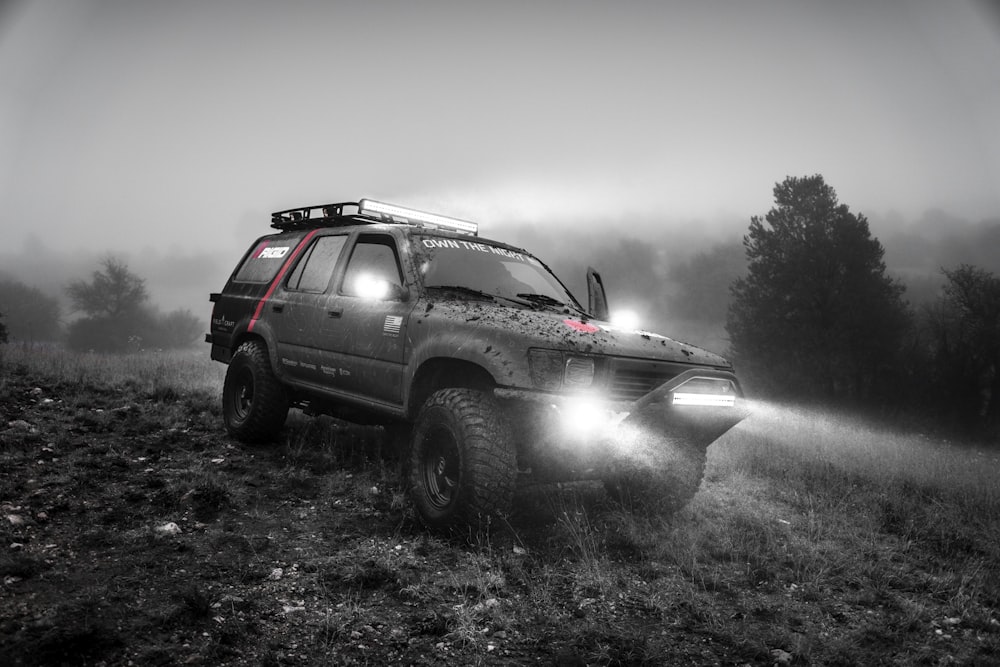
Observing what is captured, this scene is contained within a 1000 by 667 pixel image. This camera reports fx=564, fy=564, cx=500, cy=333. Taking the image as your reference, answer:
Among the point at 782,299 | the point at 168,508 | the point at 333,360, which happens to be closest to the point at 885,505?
the point at 333,360

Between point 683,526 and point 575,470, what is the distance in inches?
53.2

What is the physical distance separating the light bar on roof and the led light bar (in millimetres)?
2817

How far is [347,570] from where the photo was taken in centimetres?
309

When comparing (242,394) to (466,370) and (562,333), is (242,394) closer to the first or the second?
(466,370)

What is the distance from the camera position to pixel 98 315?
54.1 metres

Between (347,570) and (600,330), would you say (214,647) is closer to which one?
(347,570)

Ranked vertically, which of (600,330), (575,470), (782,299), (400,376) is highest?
(782,299)

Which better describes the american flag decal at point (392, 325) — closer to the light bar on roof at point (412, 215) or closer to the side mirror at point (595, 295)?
the light bar on roof at point (412, 215)

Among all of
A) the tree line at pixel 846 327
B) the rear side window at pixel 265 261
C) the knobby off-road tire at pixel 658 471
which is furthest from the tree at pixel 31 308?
the knobby off-road tire at pixel 658 471

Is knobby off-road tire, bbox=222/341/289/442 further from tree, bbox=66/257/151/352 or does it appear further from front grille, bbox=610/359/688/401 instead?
tree, bbox=66/257/151/352

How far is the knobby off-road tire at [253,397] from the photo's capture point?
210 inches

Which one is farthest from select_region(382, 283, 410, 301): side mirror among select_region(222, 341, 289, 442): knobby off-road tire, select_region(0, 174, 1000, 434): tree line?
select_region(0, 174, 1000, 434): tree line

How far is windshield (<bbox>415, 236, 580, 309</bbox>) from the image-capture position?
4262 mm

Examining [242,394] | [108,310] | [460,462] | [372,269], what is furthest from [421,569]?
[108,310]
